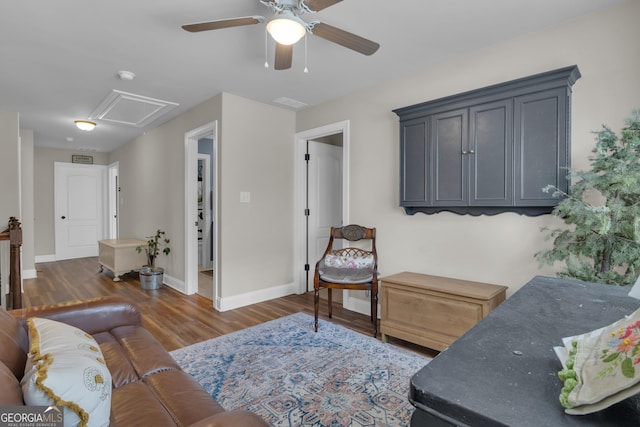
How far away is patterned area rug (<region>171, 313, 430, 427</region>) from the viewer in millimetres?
1842

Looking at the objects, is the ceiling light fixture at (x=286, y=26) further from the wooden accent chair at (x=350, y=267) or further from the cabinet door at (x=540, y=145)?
the wooden accent chair at (x=350, y=267)

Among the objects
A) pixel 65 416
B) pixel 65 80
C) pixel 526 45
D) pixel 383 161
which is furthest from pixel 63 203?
pixel 526 45

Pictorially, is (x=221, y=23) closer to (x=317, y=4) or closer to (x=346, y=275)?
(x=317, y=4)

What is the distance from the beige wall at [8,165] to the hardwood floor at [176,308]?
1160mm

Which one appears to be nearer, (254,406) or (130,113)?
(254,406)

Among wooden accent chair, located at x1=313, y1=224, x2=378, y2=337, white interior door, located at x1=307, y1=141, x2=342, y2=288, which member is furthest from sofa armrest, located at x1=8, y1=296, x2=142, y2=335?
white interior door, located at x1=307, y1=141, x2=342, y2=288

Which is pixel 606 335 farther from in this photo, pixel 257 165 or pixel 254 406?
pixel 257 165

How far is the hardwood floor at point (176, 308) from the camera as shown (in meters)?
3.01

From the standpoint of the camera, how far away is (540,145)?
7.23ft

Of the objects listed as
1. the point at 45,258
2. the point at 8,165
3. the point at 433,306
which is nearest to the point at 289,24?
the point at 433,306

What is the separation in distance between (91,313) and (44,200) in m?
6.68

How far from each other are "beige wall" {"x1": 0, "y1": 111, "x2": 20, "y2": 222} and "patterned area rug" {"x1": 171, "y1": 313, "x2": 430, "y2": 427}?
3585 mm

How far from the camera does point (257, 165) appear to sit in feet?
12.9

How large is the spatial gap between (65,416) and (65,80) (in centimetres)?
354
